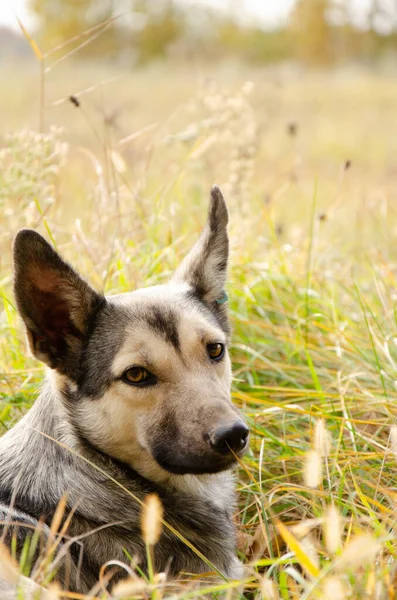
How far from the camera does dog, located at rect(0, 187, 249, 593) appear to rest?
9.14ft

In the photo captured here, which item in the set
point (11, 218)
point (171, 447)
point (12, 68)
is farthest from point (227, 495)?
point (12, 68)

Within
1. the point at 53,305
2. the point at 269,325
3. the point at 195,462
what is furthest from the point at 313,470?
the point at 269,325

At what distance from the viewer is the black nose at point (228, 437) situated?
8.64ft

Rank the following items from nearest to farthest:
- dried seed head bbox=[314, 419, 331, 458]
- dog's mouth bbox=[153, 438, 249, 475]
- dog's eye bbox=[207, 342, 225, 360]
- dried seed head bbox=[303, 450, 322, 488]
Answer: dried seed head bbox=[303, 450, 322, 488]
dried seed head bbox=[314, 419, 331, 458]
dog's mouth bbox=[153, 438, 249, 475]
dog's eye bbox=[207, 342, 225, 360]

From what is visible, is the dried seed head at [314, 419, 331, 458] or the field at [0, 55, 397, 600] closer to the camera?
the dried seed head at [314, 419, 331, 458]

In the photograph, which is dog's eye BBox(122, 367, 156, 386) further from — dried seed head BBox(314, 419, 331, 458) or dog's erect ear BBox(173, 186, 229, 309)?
dried seed head BBox(314, 419, 331, 458)

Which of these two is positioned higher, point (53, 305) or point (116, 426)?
point (53, 305)

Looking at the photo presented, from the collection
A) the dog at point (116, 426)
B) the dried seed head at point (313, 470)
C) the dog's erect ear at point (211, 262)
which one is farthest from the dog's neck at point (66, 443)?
the dried seed head at point (313, 470)

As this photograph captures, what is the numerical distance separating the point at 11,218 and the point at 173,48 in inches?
297

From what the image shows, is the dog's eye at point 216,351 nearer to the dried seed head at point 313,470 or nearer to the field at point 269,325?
the field at point 269,325

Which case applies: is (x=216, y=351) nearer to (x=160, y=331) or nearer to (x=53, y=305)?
(x=160, y=331)

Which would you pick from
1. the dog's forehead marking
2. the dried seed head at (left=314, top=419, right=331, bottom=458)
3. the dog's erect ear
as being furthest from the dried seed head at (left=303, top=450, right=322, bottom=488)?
the dog's erect ear

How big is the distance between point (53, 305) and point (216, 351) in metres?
0.73

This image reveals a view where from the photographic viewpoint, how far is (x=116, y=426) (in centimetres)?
294
